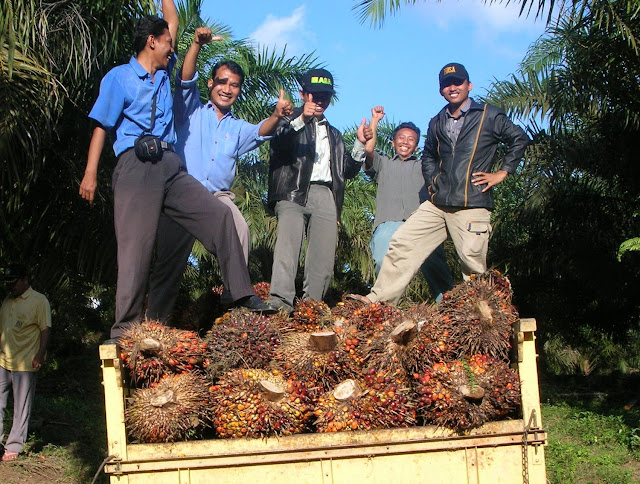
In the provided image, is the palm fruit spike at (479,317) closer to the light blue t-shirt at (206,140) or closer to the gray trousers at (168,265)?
the gray trousers at (168,265)

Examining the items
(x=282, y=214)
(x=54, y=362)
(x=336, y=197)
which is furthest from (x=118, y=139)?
(x=54, y=362)

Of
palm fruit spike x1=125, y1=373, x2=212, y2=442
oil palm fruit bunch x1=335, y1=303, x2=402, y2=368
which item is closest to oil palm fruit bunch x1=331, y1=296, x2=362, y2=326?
oil palm fruit bunch x1=335, y1=303, x2=402, y2=368

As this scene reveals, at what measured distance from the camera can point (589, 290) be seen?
10273mm

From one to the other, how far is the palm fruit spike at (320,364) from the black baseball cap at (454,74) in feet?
7.82

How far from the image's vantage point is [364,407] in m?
3.59

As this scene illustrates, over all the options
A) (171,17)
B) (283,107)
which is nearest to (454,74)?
(283,107)

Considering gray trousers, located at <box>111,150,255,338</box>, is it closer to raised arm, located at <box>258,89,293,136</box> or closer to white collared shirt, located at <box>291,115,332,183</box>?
raised arm, located at <box>258,89,293,136</box>

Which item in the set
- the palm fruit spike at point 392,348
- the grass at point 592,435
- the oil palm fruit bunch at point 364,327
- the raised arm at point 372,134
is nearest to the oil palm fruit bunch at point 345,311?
the oil palm fruit bunch at point 364,327

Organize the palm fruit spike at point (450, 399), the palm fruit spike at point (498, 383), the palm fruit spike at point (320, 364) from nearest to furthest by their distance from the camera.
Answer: the palm fruit spike at point (450, 399)
the palm fruit spike at point (498, 383)
the palm fruit spike at point (320, 364)

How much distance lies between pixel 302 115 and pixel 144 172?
1.47m

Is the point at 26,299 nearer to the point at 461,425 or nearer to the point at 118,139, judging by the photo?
the point at 118,139

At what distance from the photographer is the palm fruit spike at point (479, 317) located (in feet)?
13.0

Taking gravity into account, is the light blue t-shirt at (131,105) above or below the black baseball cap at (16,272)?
above

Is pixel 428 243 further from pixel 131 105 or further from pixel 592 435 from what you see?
pixel 592 435
